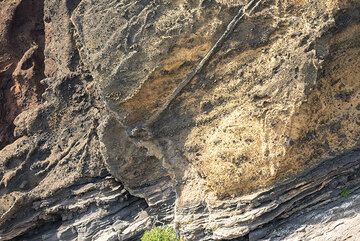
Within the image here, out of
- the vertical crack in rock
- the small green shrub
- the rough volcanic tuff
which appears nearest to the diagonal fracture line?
the rough volcanic tuff

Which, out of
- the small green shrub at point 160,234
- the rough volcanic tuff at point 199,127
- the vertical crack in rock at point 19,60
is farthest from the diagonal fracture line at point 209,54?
the vertical crack in rock at point 19,60

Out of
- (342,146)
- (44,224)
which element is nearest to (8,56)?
(44,224)

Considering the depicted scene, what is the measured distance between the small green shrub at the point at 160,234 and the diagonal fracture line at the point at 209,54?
1.89m

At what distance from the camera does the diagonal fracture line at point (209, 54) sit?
23.4 ft

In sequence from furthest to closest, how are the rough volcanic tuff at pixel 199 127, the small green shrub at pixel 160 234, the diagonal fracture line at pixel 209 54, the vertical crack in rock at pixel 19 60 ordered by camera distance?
the vertical crack in rock at pixel 19 60, the small green shrub at pixel 160 234, the diagonal fracture line at pixel 209 54, the rough volcanic tuff at pixel 199 127

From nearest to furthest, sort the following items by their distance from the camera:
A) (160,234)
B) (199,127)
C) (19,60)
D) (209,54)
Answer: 1. (209,54)
2. (199,127)
3. (160,234)
4. (19,60)

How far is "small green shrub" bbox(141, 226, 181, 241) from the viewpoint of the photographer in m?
8.26

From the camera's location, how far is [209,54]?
739cm

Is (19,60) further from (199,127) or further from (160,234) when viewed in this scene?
(160,234)

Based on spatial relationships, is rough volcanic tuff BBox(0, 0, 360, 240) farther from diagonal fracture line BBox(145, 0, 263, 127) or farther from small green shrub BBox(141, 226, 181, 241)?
small green shrub BBox(141, 226, 181, 241)

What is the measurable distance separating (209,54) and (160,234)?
3186 millimetres

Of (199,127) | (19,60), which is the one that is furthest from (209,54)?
(19,60)

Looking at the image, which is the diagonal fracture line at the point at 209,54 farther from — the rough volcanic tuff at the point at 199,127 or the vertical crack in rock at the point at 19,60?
the vertical crack in rock at the point at 19,60

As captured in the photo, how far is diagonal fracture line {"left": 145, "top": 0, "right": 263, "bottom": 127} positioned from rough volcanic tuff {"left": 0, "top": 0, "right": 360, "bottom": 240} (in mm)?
17
